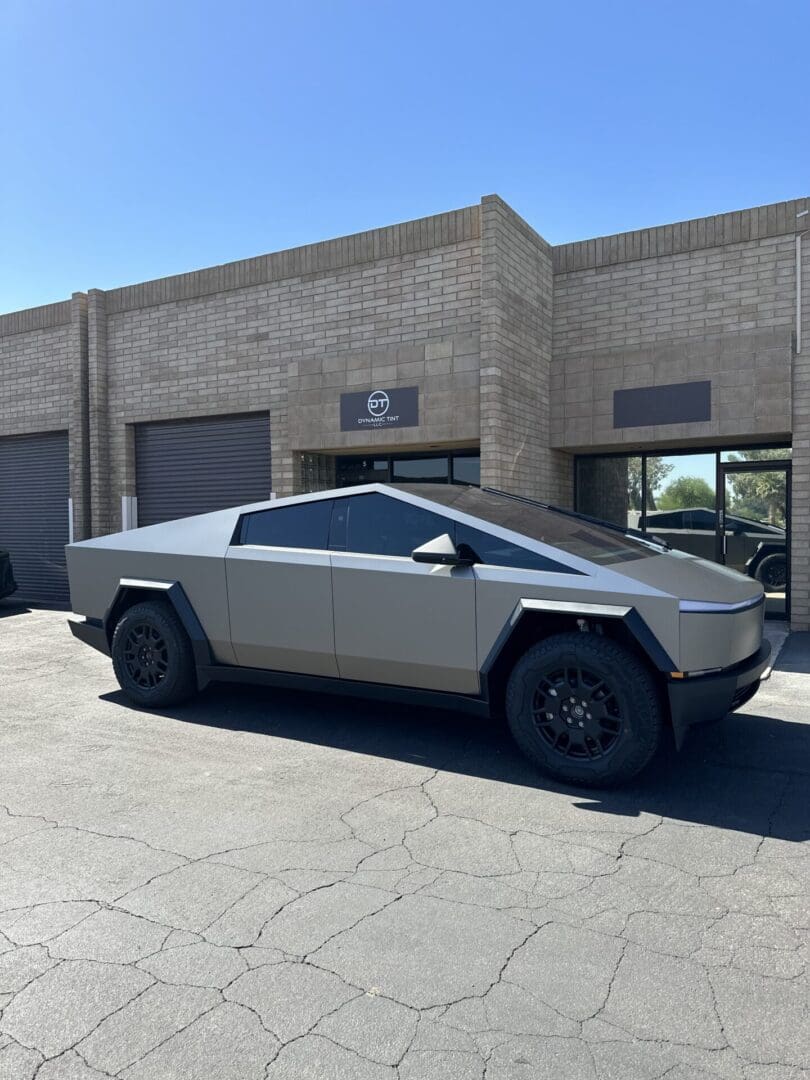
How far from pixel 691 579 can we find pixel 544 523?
97 cm

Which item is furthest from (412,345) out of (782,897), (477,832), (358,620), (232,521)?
(782,897)

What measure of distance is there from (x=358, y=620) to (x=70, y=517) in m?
10.2

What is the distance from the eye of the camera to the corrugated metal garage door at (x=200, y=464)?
38.4 feet

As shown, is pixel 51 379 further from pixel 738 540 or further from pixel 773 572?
pixel 773 572

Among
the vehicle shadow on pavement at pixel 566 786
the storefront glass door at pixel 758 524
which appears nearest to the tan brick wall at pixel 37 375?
the vehicle shadow on pavement at pixel 566 786

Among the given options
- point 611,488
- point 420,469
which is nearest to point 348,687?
point 420,469

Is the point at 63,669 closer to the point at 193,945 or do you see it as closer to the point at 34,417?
the point at 193,945

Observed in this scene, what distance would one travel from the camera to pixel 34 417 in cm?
1377

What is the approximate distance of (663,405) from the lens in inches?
386

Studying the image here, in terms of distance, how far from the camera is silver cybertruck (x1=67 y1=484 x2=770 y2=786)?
3.85m

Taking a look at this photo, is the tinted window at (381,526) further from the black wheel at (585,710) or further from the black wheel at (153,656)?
the black wheel at (153,656)

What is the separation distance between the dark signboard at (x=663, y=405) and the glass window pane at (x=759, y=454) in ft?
4.00

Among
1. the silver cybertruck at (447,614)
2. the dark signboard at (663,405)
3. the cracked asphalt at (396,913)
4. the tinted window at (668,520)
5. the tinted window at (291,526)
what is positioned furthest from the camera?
the tinted window at (668,520)

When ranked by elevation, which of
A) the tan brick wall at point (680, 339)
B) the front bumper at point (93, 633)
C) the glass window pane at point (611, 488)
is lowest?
the front bumper at point (93, 633)
